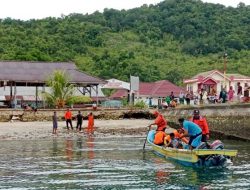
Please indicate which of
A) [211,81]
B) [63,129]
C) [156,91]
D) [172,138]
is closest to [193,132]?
[172,138]

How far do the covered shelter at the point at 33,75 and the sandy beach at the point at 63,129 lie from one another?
289 inches

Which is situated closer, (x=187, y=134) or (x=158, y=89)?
(x=187, y=134)

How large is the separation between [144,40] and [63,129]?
76094 millimetres

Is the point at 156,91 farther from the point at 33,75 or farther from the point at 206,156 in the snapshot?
the point at 206,156

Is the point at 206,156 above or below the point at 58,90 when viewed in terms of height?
below

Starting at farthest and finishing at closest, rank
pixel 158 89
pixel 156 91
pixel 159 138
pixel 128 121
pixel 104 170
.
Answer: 1. pixel 158 89
2. pixel 156 91
3. pixel 128 121
4. pixel 159 138
5. pixel 104 170

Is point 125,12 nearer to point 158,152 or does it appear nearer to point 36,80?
point 36,80

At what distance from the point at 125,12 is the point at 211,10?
22.9 metres

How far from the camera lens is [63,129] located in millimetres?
42344

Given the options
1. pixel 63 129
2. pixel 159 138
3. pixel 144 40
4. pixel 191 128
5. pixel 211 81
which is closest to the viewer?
pixel 191 128

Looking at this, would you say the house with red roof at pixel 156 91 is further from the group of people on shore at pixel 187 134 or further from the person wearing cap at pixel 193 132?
the person wearing cap at pixel 193 132

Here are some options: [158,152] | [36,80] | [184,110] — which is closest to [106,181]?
[158,152]

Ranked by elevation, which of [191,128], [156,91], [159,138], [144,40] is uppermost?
[144,40]

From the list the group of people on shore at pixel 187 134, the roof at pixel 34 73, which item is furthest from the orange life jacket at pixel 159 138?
the roof at pixel 34 73
